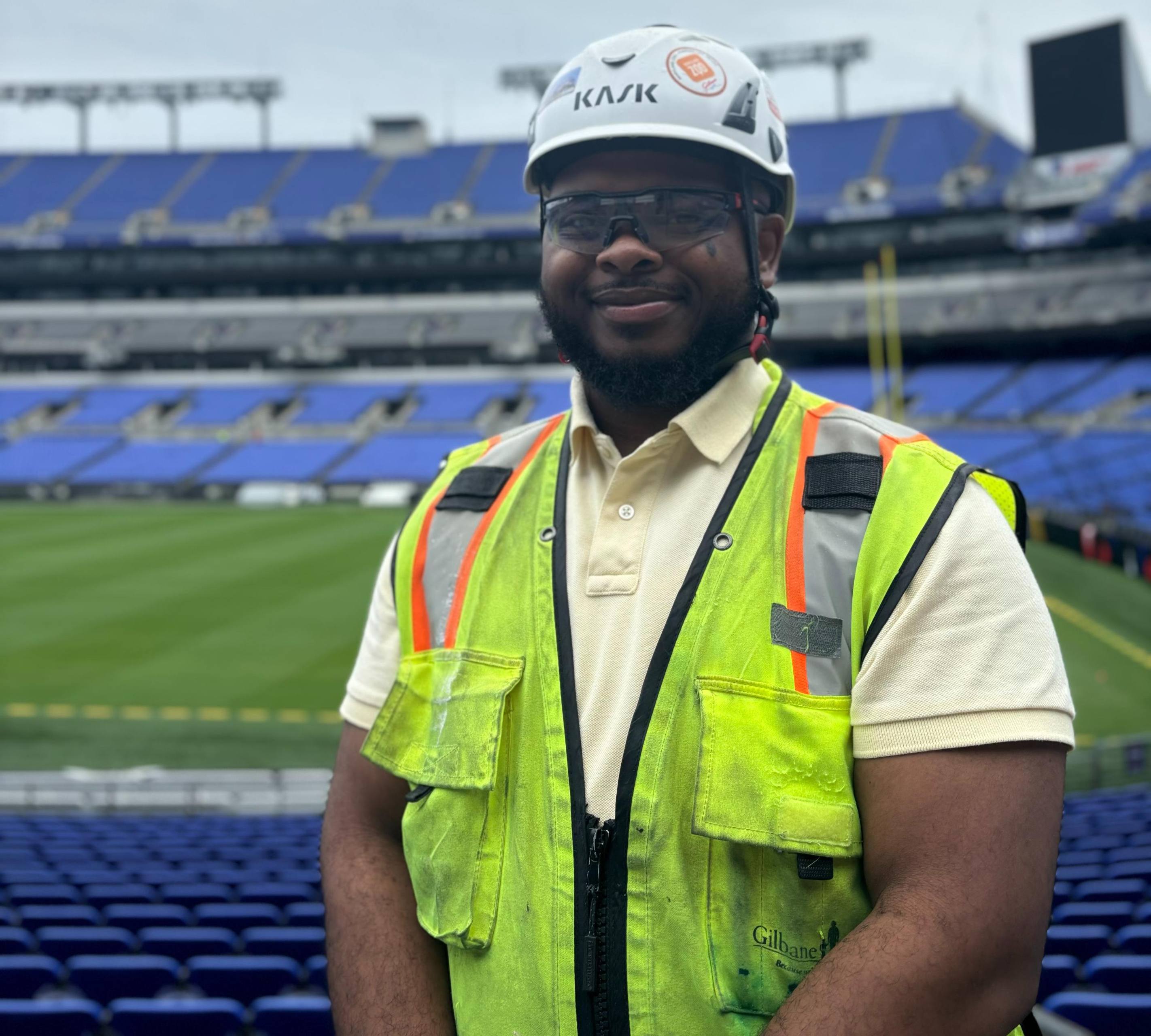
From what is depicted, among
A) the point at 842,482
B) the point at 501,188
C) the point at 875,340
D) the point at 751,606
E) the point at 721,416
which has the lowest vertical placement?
the point at 751,606

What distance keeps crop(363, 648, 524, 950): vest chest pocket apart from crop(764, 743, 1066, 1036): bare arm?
1.80 ft

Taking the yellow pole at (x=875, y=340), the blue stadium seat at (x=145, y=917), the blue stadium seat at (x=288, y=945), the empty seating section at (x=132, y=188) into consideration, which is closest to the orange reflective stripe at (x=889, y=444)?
the blue stadium seat at (x=288, y=945)

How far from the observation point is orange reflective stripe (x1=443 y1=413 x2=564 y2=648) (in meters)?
2.02

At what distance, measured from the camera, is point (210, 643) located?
17984 millimetres

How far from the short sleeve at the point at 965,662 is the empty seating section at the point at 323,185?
57.8 m

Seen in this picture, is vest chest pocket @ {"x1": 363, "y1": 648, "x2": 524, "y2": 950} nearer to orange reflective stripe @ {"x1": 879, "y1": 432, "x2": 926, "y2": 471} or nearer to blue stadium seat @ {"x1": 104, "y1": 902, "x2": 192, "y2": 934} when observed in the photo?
orange reflective stripe @ {"x1": 879, "y1": 432, "x2": 926, "y2": 471}

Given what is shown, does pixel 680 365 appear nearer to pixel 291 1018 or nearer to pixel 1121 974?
pixel 291 1018

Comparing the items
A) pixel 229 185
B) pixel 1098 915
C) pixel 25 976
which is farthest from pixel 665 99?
pixel 229 185

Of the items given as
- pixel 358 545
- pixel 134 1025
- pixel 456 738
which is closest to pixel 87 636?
pixel 358 545

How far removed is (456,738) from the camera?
74.7 inches

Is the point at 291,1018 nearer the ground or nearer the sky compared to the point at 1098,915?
nearer the sky

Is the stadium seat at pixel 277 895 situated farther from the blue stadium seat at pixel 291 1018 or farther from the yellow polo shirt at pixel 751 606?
the yellow polo shirt at pixel 751 606

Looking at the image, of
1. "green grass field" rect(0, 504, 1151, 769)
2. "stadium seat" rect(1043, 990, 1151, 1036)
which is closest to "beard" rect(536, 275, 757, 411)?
"stadium seat" rect(1043, 990, 1151, 1036)

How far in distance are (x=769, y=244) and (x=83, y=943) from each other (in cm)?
452
